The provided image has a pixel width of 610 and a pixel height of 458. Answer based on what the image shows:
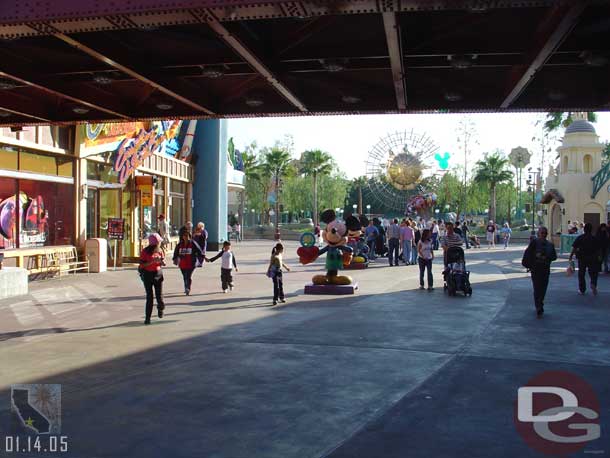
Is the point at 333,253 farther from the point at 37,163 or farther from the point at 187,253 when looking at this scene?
the point at 37,163

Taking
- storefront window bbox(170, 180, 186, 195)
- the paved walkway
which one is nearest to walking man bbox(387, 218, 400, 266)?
the paved walkway

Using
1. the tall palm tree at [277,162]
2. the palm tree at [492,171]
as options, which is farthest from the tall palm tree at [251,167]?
the palm tree at [492,171]

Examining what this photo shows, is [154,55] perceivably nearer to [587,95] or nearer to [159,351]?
[159,351]

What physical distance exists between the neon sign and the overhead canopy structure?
10246 mm

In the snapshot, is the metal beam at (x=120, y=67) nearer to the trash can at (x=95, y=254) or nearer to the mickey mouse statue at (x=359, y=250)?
the mickey mouse statue at (x=359, y=250)

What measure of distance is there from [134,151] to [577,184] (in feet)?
103

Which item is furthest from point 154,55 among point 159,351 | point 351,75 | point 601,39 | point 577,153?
point 577,153

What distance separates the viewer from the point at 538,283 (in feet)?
40.4

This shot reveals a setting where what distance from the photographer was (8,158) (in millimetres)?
17094

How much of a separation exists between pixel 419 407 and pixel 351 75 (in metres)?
6.21

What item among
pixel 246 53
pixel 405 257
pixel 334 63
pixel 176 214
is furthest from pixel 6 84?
pixel 176 214

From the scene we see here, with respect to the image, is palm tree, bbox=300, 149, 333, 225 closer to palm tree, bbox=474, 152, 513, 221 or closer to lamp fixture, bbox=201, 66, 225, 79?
palm tree, bbox=474, 152, 513, 221

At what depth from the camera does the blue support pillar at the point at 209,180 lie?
34781 millimetres

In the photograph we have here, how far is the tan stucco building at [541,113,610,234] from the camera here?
4244 cm
